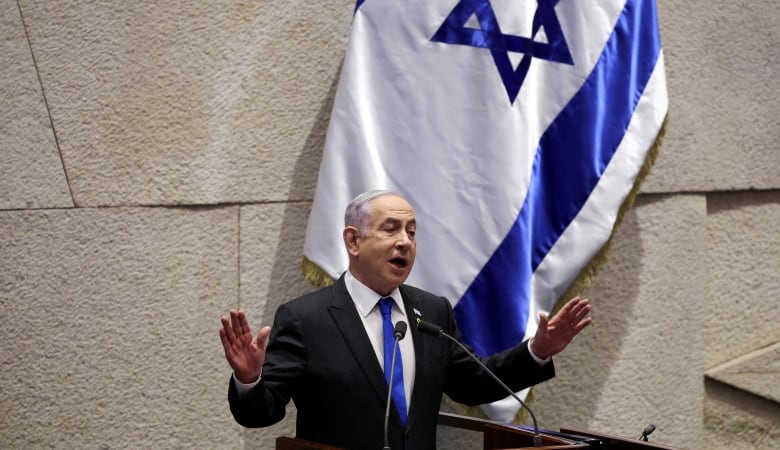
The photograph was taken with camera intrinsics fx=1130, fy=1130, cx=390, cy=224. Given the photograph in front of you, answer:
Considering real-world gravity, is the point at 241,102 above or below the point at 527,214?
above

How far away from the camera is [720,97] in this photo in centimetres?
462

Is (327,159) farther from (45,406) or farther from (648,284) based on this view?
(648,284)

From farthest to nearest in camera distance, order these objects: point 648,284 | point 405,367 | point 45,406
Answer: point 648,284
point 45,406
point 405,367

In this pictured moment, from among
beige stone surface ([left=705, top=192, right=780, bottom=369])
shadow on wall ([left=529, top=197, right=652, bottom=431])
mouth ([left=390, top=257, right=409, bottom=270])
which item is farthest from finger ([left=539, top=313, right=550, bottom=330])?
beige stone surface ([left=705, top=192, right=780, bottom=369])

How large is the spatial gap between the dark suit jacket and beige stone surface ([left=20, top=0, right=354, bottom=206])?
1.04 meters

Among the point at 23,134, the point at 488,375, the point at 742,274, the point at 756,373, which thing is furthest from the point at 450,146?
the point at 756,373

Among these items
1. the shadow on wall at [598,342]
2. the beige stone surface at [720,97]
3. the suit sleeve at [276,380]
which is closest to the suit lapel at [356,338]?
the suit sleeve at [276,380]

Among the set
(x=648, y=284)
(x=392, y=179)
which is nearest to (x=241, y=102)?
(x=392, y=179)

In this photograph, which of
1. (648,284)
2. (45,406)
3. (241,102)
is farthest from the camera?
(648,284)

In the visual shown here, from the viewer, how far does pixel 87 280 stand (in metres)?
3.70

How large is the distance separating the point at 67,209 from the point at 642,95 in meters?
1.99

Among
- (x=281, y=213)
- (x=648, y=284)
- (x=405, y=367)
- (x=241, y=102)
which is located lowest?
(x=648, y=284)

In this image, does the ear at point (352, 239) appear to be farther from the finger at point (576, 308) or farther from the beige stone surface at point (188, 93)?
the beige stone surface at point (188, 93)

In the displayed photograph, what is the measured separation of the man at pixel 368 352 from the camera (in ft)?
9.23
